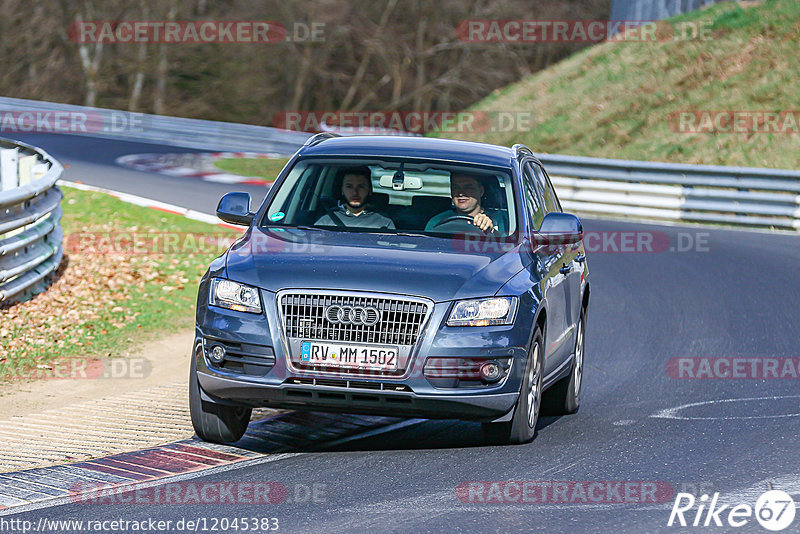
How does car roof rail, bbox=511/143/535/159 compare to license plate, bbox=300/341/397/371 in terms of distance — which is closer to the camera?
license plate, bbox=300/341/397/371

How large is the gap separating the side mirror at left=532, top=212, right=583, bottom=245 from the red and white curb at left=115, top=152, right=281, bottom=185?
17644mm

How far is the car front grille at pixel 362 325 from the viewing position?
23.2ft

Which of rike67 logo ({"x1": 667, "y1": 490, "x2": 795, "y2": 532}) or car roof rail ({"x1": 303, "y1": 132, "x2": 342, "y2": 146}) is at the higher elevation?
car roof rail ({"x1": 303, "y1": 132, "x2": 342, "y2": 146})

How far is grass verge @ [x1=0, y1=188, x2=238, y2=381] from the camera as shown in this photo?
36.3 feet

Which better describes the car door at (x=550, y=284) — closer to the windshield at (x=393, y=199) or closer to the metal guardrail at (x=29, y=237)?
the windshield at (x=393, y=199)

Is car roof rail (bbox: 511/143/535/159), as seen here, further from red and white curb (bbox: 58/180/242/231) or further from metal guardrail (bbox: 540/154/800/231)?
metal guardrail (bbox: 540/154/800/231)

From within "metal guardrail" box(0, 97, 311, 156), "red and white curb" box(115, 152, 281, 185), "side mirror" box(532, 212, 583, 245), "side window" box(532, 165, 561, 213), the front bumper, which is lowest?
the front bumper

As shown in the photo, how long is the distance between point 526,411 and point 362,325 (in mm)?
1232

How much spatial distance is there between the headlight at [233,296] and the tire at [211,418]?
0.39 m

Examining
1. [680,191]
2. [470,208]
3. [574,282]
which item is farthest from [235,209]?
[680,191]

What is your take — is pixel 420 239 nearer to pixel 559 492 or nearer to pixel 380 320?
pixel 380 320

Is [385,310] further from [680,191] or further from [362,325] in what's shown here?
[680,191]

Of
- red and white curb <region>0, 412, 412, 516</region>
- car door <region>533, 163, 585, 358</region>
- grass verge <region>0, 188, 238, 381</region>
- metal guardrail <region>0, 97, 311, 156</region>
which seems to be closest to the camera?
red and white curb <region>0, 412, 412, 516</region>

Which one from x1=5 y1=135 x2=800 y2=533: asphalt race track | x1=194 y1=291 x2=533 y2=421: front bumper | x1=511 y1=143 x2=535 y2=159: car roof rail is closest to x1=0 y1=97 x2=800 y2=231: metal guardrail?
x1=5 y1=135 x2=800 y2=533: asphalt race track
